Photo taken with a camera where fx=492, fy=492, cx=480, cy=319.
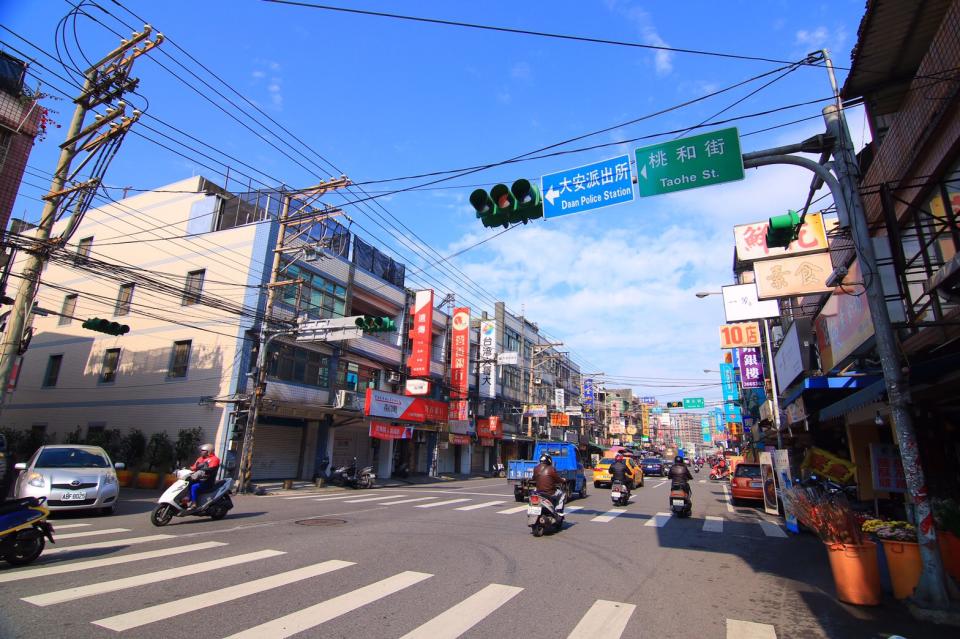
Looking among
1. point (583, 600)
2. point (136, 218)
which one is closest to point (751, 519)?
point (583, 600)

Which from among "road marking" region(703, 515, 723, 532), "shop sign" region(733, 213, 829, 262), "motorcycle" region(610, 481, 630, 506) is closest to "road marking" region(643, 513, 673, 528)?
"road marking" region(703, 515, 723, 532)

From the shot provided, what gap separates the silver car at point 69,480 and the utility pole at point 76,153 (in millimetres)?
3449

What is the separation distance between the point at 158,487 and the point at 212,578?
15692mm

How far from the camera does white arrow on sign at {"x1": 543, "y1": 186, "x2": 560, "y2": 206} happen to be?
7598 millimetres

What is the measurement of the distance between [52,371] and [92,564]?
27202 millimetres

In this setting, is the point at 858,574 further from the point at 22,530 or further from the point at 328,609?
the point at 22,530

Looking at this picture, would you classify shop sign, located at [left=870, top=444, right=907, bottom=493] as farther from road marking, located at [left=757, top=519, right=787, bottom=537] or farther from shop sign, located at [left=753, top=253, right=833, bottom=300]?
shop sign, located at [left=753, top=253, right=833, bottom=300]

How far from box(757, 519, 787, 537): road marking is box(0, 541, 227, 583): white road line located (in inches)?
458

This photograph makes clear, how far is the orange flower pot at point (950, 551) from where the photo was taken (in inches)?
232

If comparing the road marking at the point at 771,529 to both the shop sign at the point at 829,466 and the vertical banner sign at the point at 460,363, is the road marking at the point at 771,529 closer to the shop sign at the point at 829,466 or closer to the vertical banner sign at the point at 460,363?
the shop sign at the point at 829,466

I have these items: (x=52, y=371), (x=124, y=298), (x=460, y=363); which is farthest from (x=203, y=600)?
(x=52, y=371)

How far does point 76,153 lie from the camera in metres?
14.5

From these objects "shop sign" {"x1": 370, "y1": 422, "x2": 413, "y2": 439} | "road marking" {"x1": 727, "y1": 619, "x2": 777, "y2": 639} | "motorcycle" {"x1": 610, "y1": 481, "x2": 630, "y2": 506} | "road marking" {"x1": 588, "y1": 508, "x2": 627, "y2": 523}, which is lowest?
"road marking" {"x1": 588, "y1": 508, "x2": 627, "y2": 523}

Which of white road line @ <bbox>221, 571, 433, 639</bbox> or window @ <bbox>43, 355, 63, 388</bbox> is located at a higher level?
window @ <bbox>43, 355, 63, 388</bbox>
